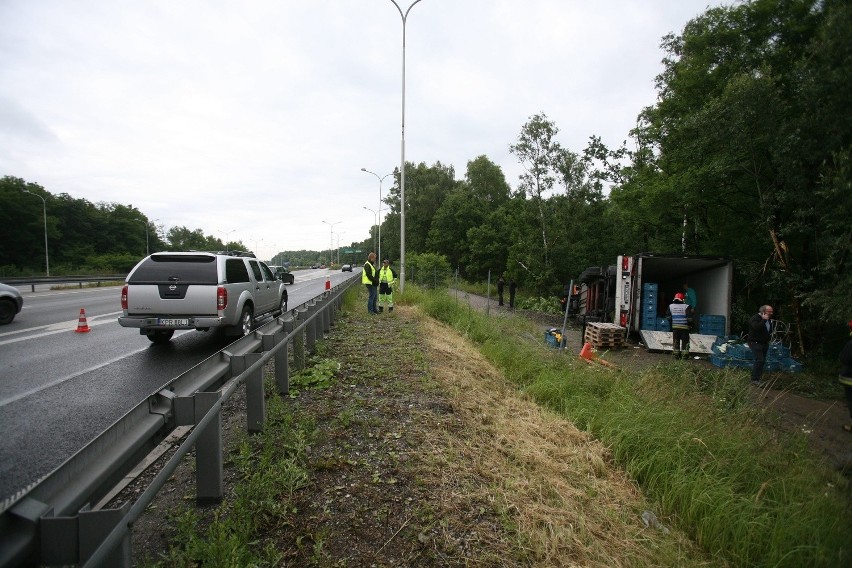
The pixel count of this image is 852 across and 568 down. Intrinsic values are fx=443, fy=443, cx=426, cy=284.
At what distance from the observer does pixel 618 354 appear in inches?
513

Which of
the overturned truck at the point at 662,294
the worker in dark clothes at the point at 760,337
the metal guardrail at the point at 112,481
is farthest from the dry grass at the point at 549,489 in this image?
the overturned truck at the point at 662,294

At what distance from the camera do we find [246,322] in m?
9.19

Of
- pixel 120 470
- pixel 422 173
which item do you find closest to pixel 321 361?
pixel 120 470

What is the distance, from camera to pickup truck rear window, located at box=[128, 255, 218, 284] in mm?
7836

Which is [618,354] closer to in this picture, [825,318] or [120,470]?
[825,318]

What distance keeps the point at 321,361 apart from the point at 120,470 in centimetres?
411

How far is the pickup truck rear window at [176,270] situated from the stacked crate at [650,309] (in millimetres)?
12662

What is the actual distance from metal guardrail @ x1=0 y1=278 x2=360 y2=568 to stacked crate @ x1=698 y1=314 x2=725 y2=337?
1406 cm

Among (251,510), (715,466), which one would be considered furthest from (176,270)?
(715,466)

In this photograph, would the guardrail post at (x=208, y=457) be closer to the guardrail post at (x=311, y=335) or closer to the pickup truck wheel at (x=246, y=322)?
the guardrail post at (x=311, y=335)

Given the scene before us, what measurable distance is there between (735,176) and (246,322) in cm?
1635

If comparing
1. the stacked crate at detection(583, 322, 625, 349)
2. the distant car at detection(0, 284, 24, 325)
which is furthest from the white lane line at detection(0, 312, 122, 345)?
the stacked crate at detection(583, 322, 625, 349)

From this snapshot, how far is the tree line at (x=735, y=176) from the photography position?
16.1 ft

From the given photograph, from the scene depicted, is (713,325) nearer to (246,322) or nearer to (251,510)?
(246,322)
